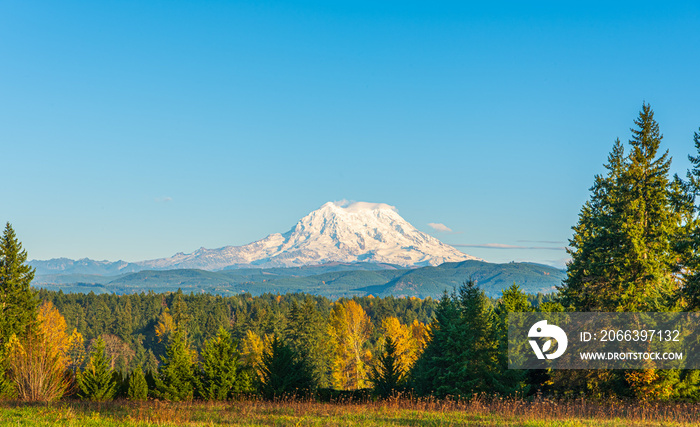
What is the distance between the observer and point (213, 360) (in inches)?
1057

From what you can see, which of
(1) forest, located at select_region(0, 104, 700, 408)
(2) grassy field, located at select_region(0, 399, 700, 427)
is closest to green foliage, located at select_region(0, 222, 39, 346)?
(1) forest, located at select_region(0, 104, 700, 408)

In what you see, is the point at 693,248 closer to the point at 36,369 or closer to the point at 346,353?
the point at 36,369

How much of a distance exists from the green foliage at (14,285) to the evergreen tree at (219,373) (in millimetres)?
20942

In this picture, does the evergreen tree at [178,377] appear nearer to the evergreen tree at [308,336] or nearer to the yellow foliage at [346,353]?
the evergreen tree at [308,336]

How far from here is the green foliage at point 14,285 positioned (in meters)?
40.1

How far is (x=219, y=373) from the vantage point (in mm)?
27188

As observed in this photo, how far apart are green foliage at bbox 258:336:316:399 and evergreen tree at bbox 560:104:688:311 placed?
15762mm

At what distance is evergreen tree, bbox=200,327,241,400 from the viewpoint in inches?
1051

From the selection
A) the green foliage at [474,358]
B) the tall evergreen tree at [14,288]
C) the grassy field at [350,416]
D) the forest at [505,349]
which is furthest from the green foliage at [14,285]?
the green foliage at [474,358]

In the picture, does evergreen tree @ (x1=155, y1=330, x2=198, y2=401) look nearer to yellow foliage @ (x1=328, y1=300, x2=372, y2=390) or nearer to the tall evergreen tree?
the tall evergreen tree

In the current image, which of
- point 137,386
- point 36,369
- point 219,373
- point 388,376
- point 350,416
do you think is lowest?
point 388,376

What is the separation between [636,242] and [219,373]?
72.4ft

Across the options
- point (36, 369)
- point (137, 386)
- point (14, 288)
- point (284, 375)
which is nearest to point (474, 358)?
point (284, 375)

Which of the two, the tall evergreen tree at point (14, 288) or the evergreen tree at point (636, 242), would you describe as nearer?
the evergreen tree at point (636, 242)
